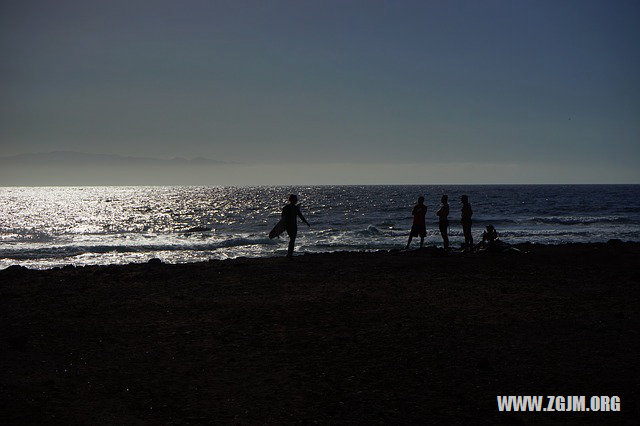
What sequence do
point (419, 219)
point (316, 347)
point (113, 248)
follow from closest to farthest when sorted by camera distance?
point (316, 347), point (419, 219), point (113, 248)

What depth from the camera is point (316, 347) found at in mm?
6586

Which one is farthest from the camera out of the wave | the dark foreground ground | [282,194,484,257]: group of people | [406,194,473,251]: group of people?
the wave

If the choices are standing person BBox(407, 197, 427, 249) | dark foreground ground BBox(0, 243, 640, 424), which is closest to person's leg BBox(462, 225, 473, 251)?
standing person BBox(407, 197, 427, 249)

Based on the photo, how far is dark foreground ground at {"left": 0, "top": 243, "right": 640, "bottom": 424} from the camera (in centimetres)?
500

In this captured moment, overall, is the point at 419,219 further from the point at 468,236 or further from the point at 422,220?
the point at 468,236

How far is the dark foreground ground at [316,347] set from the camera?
16.4 ft

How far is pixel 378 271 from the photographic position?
477 inches

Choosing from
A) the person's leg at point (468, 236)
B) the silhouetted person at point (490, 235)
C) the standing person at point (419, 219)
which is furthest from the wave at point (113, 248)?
the silhouetted person at point (490, 235)

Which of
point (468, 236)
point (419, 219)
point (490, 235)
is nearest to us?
point (490, 235)

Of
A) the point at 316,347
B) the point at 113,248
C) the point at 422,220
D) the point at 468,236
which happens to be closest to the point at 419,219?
the point at 422,220

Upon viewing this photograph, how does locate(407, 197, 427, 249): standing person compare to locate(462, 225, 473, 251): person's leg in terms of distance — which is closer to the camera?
locate(462, 225, 473, 251): person's leg

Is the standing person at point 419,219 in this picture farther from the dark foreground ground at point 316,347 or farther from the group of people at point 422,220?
the dark foreground ground at point 316,347

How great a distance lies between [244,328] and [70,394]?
2.69 meters

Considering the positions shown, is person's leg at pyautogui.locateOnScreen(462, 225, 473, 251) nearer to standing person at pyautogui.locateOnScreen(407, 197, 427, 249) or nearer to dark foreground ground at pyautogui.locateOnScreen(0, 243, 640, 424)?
standing person at pyautogui.locateOnScreen(407, 197, 427, 249)
